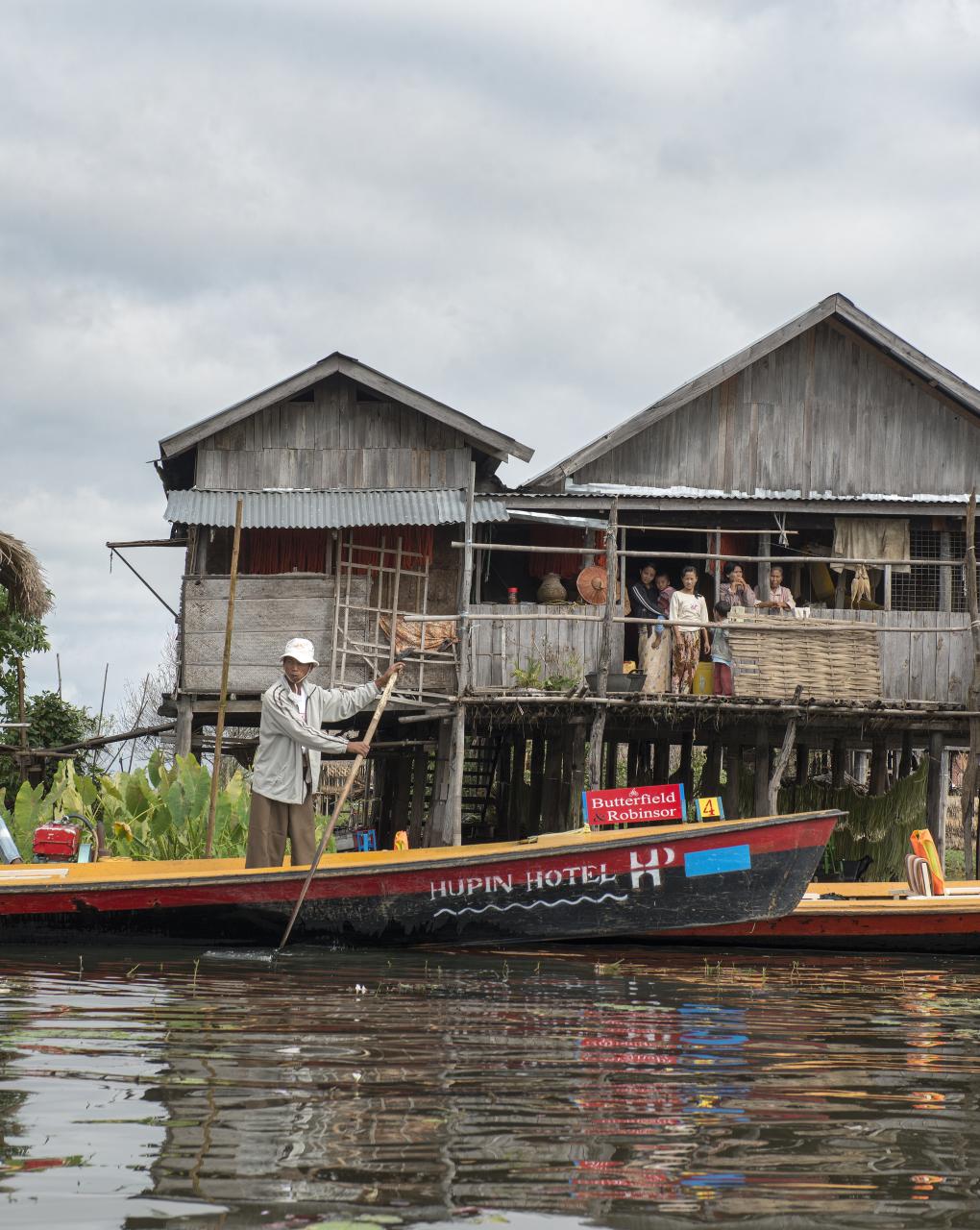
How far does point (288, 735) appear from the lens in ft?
32.0

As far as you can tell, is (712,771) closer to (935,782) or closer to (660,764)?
(660,764)

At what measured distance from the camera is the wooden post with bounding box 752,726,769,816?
52.7 feet

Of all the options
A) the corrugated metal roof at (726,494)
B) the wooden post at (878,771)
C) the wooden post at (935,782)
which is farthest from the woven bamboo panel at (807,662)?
the wooden post at (878,771)

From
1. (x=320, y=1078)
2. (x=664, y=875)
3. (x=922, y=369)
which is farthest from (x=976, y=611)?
(x=320, y=1078)

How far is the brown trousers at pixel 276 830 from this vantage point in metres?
9.98

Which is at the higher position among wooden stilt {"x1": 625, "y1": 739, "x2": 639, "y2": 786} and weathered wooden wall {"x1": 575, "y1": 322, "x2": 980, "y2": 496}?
weathered wooden wall {"x1": 575, "y1": 322, "x2": 980, "y2": 496}

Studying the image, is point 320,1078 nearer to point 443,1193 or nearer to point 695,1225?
A: point 443,1193

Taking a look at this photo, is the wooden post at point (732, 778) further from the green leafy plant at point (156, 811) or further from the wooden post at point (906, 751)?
the green leafy plant at point (156, 811)

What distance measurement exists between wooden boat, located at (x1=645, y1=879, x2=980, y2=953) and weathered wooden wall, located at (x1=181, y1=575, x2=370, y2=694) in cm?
600

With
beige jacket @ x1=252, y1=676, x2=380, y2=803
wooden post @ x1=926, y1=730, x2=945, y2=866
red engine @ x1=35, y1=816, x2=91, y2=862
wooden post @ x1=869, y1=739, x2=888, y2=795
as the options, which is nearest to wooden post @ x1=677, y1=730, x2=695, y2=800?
wooden post @ x1=869, y1=739, x2=888, y2=795

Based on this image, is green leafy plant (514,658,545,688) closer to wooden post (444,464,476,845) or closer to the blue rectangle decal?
wooden post (444,464,476,845)

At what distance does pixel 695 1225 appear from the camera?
138 inches

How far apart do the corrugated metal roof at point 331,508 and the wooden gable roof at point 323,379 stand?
2.07 feet

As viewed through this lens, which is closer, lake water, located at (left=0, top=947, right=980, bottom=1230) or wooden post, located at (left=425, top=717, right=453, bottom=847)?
lake water, located at (left=0, top=947, right=980, bottom=1230)
